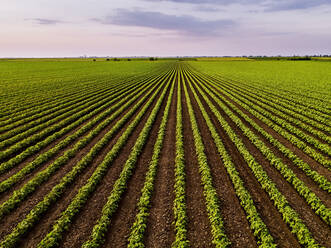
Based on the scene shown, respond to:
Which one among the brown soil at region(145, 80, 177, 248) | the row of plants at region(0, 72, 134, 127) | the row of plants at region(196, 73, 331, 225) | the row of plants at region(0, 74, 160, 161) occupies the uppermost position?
the row of plants at region(0, 72, 134, 127)

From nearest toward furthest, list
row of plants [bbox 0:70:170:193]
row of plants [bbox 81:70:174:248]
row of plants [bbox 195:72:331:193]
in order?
1. row of plants [bbox 81:70:174:248]
2. row of plants [bbox 195:72:331:193]
3. row of plants [bbox 0:70:170:193]

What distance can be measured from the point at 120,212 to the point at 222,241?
434cm

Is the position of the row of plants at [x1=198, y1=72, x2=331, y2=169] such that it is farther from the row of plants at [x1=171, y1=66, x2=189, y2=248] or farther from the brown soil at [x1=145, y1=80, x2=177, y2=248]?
the brown soil at [x1=145, y1=80, x2=177, y2=248]

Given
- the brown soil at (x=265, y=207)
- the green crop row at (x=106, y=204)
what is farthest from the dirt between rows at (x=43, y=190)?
the brown soil at (x=265, y=207)

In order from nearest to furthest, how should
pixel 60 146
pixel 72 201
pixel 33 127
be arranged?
pixel 72 201 → pixel 60 146 → pixel 33 127

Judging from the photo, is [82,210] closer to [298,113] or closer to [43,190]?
[43,190]

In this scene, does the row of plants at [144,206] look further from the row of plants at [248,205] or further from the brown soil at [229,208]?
the row of plants at [248,205]

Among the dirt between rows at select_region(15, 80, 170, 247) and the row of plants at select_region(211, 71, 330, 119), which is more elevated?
the row of plants at select_region(211, 71, 330, 119)

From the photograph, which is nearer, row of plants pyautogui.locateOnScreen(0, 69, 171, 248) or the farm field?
row of plants pyautogui.locateOnScreen(0, 69, 171, 248)

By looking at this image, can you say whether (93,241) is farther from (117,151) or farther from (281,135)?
(281,135)

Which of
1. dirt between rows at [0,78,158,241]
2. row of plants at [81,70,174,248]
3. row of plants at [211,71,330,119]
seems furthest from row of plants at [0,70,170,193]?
row of plants at [211,71,330,119]

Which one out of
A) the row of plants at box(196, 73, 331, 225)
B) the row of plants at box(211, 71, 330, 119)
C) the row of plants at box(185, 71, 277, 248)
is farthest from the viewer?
the row of plants at box(211, 71, 330, 119)

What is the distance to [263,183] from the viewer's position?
10.0 meters

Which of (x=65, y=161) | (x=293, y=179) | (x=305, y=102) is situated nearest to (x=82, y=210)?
(x=65, y=161)
